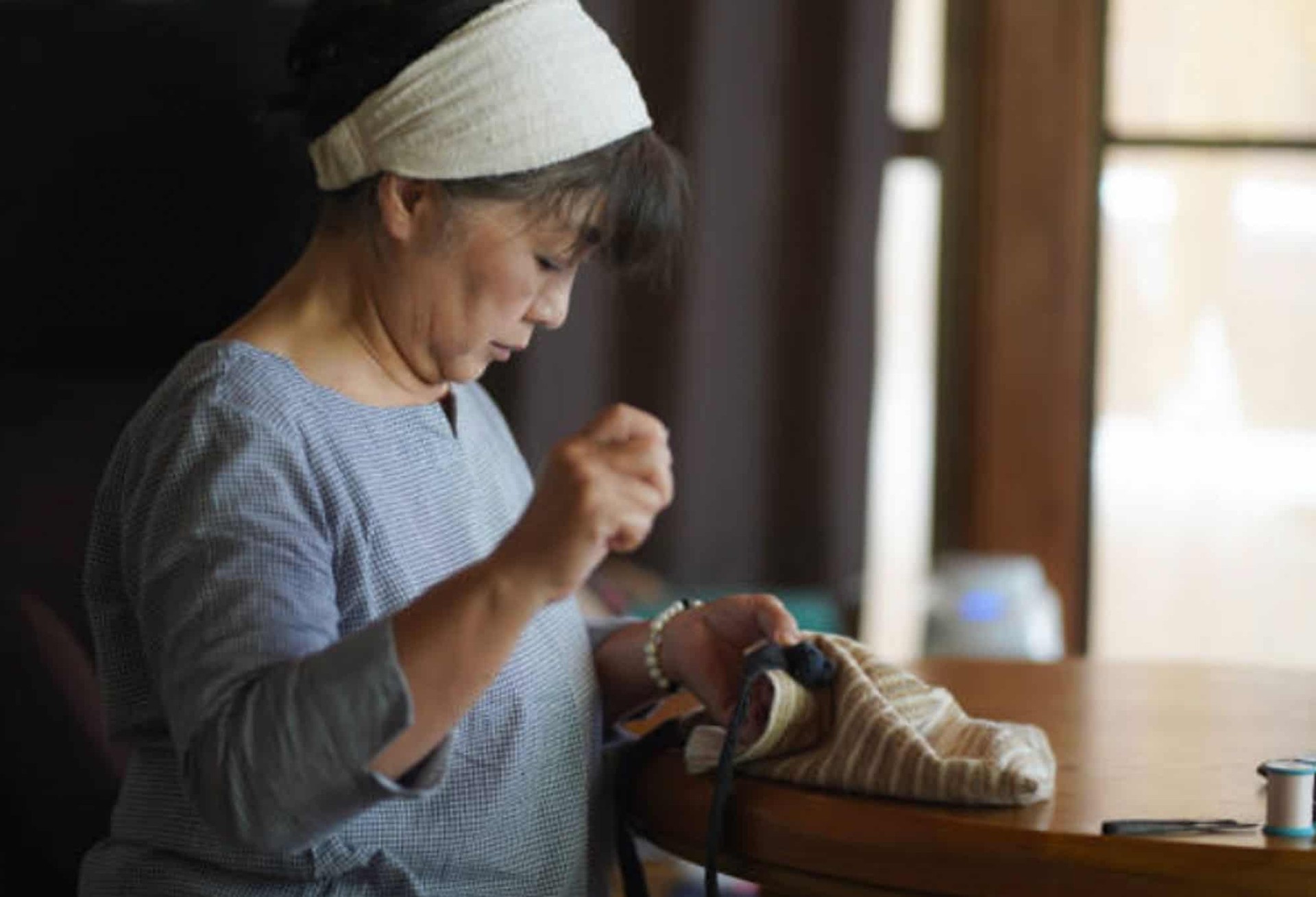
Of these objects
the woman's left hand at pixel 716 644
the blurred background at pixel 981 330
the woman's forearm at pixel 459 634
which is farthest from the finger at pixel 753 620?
the blurred background at pixel 981 330

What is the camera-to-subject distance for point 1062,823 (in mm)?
1065

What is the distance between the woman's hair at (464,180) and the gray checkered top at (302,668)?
0.53 ft

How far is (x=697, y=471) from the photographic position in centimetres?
267

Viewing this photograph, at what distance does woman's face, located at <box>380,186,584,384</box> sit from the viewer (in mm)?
1184

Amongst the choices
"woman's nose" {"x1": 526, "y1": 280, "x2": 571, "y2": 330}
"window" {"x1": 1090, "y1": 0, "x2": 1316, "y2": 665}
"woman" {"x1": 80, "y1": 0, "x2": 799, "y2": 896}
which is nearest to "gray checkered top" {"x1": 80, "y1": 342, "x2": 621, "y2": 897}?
"woman" {"x1": 80, "y1": 0, "x2": 799, "y2": 896}

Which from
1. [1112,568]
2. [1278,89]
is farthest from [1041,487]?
[1278,89]

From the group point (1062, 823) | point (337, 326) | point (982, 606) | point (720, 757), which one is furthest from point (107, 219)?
point (982, 606)

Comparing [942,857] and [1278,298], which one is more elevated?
[1278,298]

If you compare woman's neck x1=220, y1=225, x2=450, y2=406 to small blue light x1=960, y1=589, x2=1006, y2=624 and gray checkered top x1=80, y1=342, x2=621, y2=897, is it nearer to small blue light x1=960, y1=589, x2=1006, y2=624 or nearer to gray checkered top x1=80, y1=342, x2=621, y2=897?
gray checkered top x1=80, y1=342, x2=621, y2=897

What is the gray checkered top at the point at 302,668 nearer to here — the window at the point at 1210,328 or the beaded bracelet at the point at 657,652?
the beaded bracelet at the point at 657,652

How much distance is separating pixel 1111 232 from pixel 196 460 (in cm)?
199

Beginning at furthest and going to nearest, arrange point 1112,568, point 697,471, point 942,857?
point 1112,568 < point 697,471 < point 942,857

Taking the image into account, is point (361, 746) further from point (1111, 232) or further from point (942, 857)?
point (1111, 232)

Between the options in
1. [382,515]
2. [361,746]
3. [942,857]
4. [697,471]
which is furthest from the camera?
[697,471]
